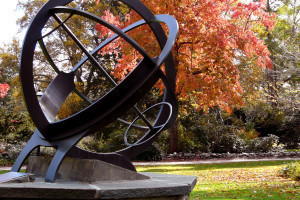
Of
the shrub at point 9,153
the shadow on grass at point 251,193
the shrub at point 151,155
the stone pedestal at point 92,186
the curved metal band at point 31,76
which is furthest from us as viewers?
the shrub at point 151,155

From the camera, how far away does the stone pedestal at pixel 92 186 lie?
3707mm

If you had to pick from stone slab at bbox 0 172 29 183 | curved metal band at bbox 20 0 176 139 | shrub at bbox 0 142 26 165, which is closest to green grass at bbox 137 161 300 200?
curved metal band at bbox 20 0 176 139

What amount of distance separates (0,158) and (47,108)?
37.1ft

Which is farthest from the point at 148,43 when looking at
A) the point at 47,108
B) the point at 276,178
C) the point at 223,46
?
the point at 47,108

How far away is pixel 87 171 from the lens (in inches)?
178

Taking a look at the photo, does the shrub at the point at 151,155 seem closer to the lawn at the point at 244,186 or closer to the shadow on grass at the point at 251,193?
the lawn at the point at 244,186

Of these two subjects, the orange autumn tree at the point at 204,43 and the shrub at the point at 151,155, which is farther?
the shrub at the point at 151,155

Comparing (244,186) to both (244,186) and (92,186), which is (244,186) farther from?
(92,186)

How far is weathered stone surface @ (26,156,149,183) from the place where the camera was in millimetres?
4520

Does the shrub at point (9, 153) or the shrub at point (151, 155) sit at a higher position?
the shrub at point (9, 153)

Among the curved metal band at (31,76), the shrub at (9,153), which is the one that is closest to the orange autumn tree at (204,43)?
the shrub at (9,153)

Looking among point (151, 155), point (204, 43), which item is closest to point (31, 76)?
point (204, 43)

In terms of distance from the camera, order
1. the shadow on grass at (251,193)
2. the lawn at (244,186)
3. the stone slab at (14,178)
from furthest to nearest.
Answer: the lawn at (244,186), the shadow on grass at (251,193), the stone slab at (14,178)

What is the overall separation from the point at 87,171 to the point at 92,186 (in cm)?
52
